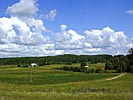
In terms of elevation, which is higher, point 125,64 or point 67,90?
point 125,64

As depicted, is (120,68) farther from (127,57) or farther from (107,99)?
(107,99)

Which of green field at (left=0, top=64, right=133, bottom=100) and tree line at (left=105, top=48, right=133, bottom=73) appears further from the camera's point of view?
tree line at (left=105, top=48, right=133, bottom=73)

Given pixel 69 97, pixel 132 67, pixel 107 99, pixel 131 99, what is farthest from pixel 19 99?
pixel 132 67

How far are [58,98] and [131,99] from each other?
5.81 meters

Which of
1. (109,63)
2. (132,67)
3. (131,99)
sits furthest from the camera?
(109,63)

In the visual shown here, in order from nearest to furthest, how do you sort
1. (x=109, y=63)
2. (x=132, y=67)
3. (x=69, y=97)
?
(x=69, y=97) → (x=132, y=67) → (x=109, y=63)

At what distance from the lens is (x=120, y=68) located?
162250 millimetres

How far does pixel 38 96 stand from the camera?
27.4 m

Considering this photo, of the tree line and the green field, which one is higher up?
the tree line

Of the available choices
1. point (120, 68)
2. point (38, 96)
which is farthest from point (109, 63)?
point (38, 96)

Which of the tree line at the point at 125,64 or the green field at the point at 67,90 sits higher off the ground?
the tree line at the point at 125,64

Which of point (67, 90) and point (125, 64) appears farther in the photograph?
point (125, 64)

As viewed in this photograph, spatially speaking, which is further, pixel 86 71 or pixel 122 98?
pixel 86 71

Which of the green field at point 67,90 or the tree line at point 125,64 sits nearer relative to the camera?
the green field at point 67,90
